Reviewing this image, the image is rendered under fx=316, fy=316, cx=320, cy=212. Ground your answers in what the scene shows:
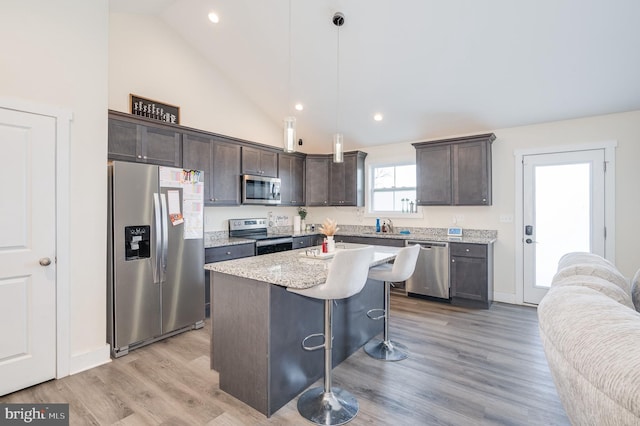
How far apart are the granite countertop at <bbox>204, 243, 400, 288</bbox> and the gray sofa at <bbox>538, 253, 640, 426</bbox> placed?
1233 millimetres

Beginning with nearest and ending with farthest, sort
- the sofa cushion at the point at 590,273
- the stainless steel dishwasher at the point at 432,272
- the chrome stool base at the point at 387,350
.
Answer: the sofa cushion at the point at 590,273
the chrome stool base at the point at 387,350
the stainless steel dishwasher at the point at 432,272

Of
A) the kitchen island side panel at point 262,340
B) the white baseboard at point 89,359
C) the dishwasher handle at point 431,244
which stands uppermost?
the dishwasher handle at point 431,244

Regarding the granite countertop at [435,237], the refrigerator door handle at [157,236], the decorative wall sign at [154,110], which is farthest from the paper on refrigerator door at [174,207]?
the granite countertop at [435,237]

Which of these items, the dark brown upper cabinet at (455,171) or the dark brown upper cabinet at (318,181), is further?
the dark brown upper cabinet at (318,181)

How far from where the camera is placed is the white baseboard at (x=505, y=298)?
14.9ft

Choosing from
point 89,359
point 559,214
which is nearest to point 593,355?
point 89,359

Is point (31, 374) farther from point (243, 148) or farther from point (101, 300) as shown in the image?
point (243, 148)

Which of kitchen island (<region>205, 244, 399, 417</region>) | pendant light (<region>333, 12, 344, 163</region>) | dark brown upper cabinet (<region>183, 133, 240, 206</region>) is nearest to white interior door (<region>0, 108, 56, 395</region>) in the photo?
kitchen island (<region>205, 244, 399, 417</region>)

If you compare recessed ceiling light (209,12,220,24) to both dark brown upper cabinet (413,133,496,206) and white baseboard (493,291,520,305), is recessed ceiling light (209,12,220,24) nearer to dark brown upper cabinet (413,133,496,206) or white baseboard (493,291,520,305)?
dark brown upper cabinet (413,133,496,206)

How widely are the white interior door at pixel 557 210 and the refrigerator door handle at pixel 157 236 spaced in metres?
4.67

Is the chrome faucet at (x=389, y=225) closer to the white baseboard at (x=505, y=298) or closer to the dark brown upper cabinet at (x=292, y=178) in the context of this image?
the dark brown upper cabinet at (x=292, y=178)

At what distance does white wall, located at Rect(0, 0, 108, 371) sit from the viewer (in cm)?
245

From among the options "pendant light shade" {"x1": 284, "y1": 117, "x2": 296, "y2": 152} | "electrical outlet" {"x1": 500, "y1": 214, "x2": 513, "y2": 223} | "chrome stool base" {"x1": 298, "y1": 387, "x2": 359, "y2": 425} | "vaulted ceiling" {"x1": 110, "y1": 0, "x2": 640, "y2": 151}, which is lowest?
"chrome stool base" {"x1": 298, "y1": 387, "x2": 359, "y2": 425}

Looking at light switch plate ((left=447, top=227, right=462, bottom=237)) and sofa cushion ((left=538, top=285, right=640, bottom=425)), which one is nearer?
sofa cushion ((left=538, top=285, right=640, bottom=425))
